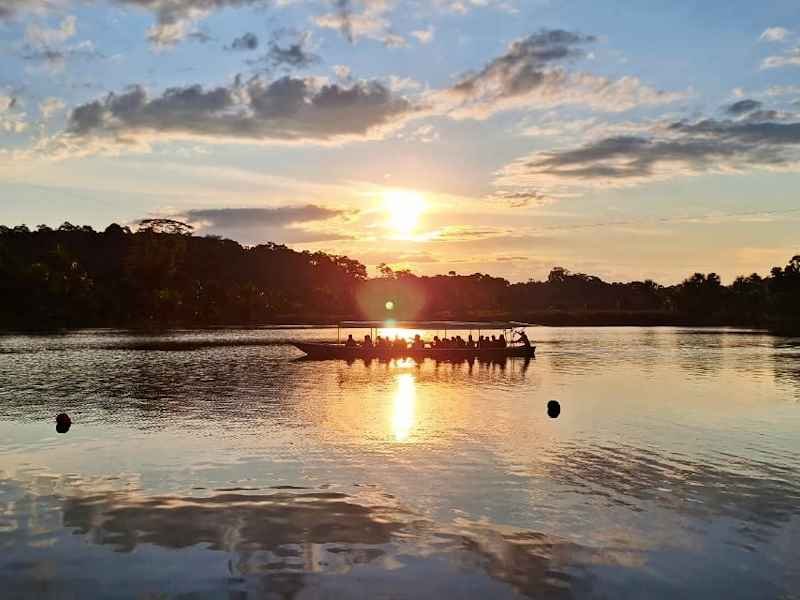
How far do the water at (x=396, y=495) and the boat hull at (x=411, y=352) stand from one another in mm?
30349

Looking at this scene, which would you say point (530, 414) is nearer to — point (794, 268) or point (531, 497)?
point (531, 497)

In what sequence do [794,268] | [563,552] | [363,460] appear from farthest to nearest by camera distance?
[794,268], [363,460], [563,552]

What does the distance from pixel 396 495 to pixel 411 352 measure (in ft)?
193

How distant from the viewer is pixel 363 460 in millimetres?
26781

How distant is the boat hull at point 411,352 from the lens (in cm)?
7981

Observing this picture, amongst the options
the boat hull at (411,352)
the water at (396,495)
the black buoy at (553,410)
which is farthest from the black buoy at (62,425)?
the boat hull at (411,352)

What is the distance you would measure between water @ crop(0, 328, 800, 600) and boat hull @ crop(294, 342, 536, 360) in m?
30.3

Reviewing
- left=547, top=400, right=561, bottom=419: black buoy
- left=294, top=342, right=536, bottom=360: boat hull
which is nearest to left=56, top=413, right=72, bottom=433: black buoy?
left=547, top=400, right=561, bottom=419: black buoy

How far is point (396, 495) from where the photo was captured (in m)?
21.4

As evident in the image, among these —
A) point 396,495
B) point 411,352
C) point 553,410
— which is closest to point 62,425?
point 396,495

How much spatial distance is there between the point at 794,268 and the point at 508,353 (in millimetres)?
144527

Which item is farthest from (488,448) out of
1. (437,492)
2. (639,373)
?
(639,373)

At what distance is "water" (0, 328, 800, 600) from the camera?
1482 cm

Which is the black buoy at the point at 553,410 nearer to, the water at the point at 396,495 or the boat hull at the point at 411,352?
the water at the point at 396,495
